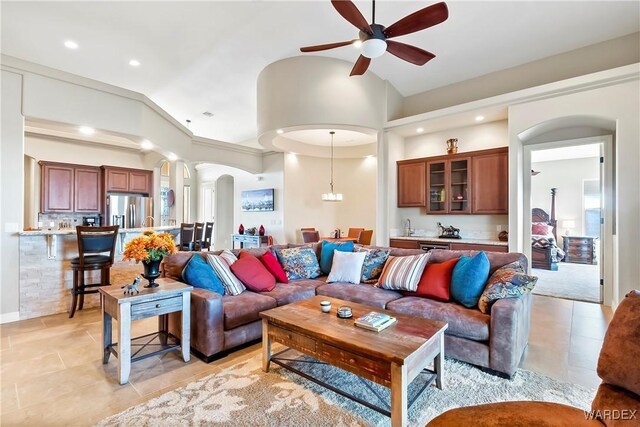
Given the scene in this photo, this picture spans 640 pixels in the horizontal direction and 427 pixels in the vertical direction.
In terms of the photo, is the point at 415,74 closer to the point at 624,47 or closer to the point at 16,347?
the point at 624,47

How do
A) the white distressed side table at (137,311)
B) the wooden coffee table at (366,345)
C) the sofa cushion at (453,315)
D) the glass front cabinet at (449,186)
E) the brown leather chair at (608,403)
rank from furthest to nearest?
the glass front cabinet at (449,186) → the sofa cushion at (453,315) → the white distressed side table at (137,311) → the wooden coffee table at (366,345) → the brown leather chair at (608,403)

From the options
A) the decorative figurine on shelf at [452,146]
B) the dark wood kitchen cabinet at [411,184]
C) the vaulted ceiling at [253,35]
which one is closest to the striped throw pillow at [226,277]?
the vaulted ceiling at [253,35]

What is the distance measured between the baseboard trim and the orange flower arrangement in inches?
99.1

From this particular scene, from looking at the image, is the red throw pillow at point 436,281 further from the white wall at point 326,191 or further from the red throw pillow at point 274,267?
the white wall at point 326,191

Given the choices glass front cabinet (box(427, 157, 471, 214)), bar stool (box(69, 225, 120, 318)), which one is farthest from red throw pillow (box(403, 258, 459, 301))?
bar stool (box(69, 225, 120, 318))

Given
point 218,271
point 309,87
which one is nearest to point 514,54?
point 309,87

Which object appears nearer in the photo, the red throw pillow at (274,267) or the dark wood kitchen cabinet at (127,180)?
the red throw pillow at (274,267)

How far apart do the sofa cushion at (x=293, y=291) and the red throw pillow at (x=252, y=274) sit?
0.28 feet

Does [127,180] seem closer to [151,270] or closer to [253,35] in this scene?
[253,35]

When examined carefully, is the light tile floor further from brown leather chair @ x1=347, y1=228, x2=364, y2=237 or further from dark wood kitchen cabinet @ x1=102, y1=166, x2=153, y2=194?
dark wood kitchen cabinet @ x1=102, y1=166, x2=153, y2=194

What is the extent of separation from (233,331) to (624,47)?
6.06 m

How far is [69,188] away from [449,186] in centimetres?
Answer: 828

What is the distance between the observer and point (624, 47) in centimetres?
410

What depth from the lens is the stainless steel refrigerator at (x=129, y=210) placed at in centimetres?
761
